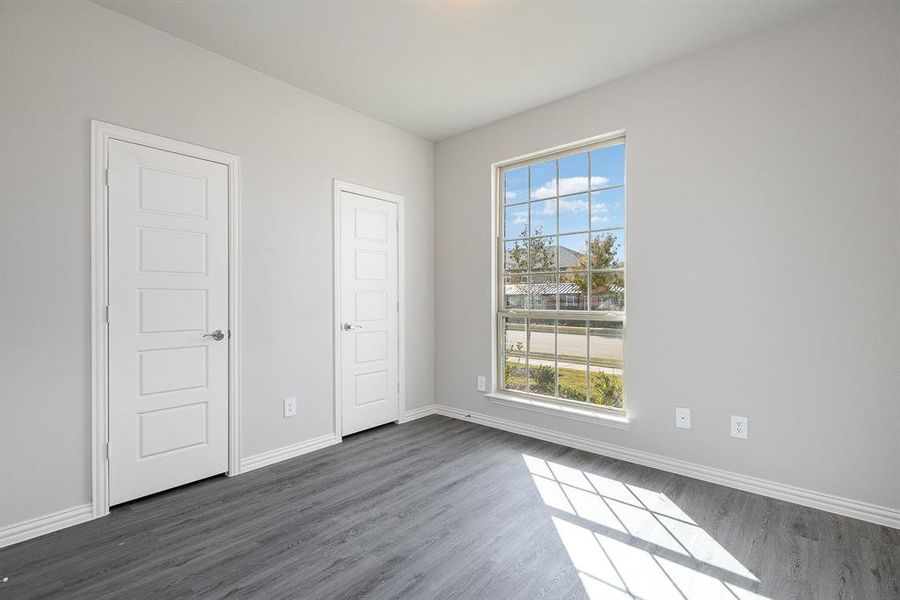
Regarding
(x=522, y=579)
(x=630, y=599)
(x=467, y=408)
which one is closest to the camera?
(x=630, y=599)

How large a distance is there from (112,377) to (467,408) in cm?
280

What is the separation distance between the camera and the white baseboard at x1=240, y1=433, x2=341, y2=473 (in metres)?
3.05

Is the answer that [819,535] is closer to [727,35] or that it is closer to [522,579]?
[522,579]

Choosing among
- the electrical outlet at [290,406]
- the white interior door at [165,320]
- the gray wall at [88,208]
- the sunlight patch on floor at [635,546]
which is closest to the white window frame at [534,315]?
the sunlight patch on floor at [635,546]

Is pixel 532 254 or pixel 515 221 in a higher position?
pixel 515 221

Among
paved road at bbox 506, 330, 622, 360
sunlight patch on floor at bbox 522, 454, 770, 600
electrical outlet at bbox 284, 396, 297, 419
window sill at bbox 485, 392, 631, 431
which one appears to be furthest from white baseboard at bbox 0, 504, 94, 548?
paved road at bbox 506, 330, 622, 360

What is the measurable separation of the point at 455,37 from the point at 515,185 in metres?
1.51

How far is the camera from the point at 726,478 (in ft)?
9.04

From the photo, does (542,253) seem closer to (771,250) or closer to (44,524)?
(771,250)

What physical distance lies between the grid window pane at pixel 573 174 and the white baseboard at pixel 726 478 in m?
1.99

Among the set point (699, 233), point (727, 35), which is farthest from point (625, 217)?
point (727, 35)

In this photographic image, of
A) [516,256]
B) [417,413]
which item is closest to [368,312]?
[417,413]

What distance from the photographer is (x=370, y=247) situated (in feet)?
12.8

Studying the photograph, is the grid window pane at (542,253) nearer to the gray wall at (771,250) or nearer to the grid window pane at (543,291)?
the grid window pane at (543,291)
